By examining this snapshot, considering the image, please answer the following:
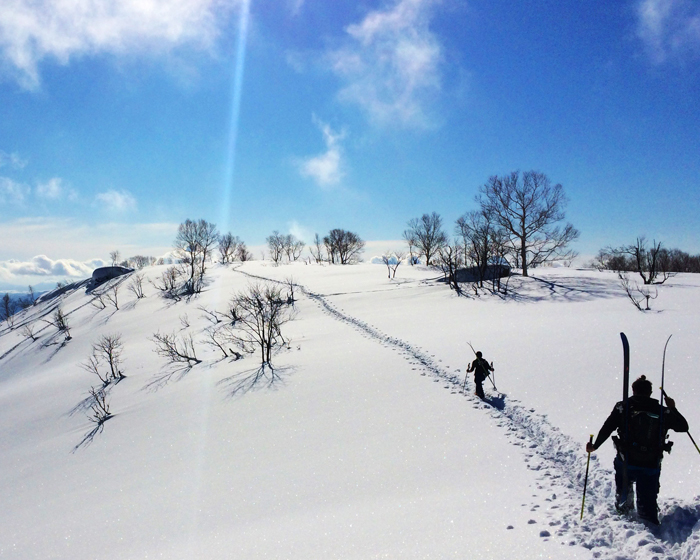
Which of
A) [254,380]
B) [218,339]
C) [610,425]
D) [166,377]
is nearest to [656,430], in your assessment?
[610,425]

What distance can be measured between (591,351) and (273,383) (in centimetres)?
991

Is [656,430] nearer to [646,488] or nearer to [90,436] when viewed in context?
[646,488]

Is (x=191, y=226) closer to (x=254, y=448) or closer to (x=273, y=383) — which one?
(x=273, y=383)

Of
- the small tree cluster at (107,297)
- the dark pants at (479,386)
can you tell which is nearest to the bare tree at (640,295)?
the dark pants at (479,386)

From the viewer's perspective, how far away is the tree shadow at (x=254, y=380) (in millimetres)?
12234

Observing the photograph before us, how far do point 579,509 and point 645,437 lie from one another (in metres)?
1.48

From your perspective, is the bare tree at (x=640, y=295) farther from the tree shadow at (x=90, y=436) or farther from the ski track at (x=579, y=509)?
the tree shadow at (x=90, y=436)

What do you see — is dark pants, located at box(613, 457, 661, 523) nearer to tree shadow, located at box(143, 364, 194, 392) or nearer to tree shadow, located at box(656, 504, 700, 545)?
tree shadow, located at box(656, 504, 700, 545)

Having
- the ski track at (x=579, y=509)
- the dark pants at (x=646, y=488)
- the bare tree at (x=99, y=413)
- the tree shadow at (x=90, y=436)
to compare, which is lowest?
the tree shadow at (x=90, y=436)

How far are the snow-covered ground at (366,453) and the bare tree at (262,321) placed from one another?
3.25 feet

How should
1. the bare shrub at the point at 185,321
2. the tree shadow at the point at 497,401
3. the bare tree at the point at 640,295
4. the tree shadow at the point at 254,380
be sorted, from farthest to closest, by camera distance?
the bare shrub at the point at 185,321 → the bare tree at the point at 640,295 → the tree shadow at the point at 254,380 → the tree shadow at the point at 497,401

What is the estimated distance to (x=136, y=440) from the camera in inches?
411

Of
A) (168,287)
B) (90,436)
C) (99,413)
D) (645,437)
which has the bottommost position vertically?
(90,436)

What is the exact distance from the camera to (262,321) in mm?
16250
